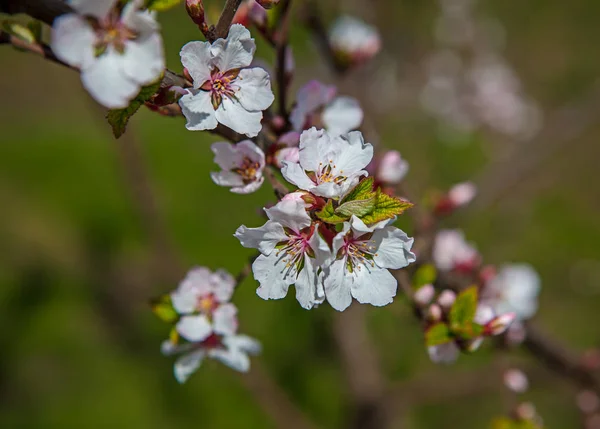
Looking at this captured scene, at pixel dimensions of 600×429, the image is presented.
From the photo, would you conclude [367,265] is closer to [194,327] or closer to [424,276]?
[424,276]

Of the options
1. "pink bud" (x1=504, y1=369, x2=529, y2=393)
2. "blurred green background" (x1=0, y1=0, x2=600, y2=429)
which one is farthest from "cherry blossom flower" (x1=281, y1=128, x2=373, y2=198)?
"pink bud" (x1=504, y1=369, x2=529, y2=393)

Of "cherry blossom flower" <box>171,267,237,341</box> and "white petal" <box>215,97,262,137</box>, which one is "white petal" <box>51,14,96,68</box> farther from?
"cherry blossom flower" <box>171,267,237,341</box>

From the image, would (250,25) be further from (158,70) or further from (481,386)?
(481,386)

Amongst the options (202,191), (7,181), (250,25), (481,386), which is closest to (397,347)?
(481,386)

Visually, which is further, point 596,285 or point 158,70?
point 596,285

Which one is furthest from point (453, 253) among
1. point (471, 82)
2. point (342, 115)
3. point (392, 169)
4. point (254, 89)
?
point (471, 82)
